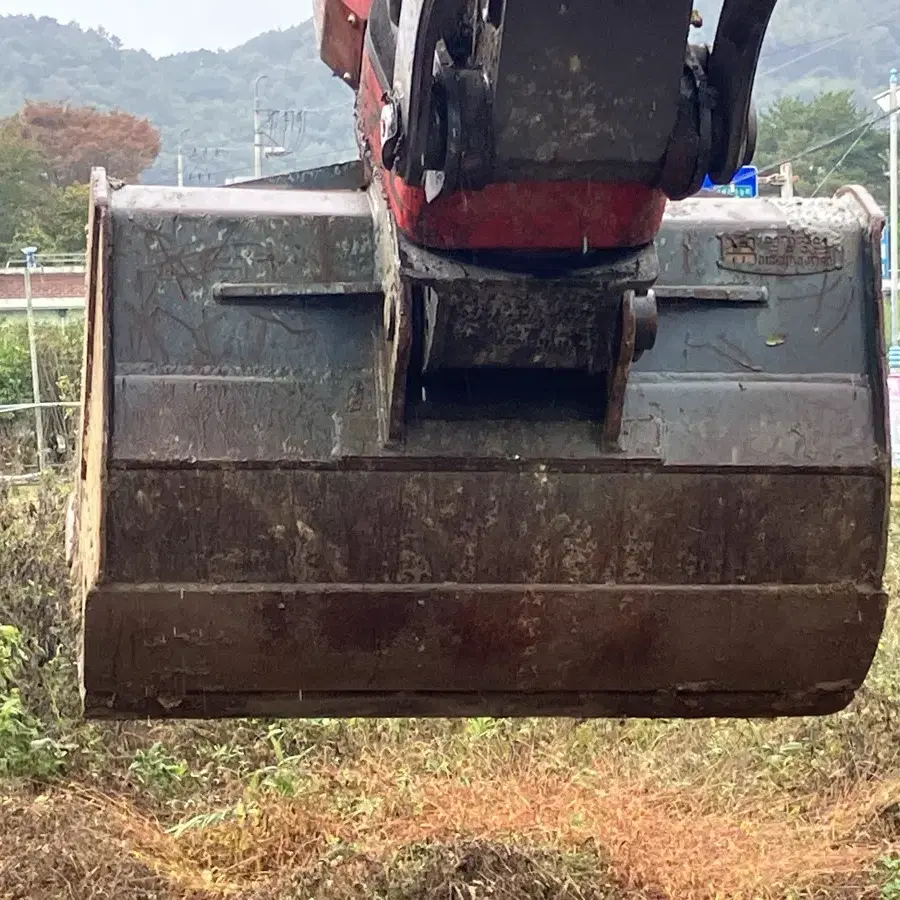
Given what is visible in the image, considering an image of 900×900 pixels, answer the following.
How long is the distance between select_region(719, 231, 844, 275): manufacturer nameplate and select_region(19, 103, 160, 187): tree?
87.1 feet

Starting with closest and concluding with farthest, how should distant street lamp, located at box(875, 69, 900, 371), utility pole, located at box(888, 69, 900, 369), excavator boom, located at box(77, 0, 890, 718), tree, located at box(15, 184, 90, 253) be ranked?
1. excavator boom, located at box(77, 0, 890, 718)
2. utility pole, located at box(888, 69, 900, 369)
3. distant street lamp, located at box(875, 69, 900, 371)
4. tree, located at box(15, 184, 90, 253)

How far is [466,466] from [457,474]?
0.07 ft

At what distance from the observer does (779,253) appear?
8.68 ft

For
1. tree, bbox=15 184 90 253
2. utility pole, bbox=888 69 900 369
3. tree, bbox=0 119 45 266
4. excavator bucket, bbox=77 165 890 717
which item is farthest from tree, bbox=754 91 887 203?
excavator bucket, bbox=77 165 890 717

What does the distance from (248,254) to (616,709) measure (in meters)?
1.12

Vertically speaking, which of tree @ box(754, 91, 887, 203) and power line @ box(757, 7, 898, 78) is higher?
power line @ box(757, 7, 898, 78)

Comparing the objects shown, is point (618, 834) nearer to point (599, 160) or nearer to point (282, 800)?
point (282, 800)

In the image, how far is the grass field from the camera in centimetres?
511

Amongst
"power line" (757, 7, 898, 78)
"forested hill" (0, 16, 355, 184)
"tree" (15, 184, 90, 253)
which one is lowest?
"tree" (15, 184, 90, 253)

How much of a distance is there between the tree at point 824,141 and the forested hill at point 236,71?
53.7 feet

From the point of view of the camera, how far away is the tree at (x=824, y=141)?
84.2 feet

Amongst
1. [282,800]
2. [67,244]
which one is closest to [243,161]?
[67,244]

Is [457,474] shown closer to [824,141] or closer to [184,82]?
[824,141]

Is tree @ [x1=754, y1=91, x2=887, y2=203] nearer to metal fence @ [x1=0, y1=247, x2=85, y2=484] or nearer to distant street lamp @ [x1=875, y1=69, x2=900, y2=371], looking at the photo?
distant street lamp @ [x1=875, y1=69, x2=900, y2=371]
